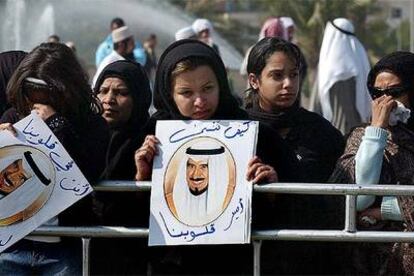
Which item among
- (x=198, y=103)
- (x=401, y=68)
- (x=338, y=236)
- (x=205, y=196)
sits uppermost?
(x=401, y=68)

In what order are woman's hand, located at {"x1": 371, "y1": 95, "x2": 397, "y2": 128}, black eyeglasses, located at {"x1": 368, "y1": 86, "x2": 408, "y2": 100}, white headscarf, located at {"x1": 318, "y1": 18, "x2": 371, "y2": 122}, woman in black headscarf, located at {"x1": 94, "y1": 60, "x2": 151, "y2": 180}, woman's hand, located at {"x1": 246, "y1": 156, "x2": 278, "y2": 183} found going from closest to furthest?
woman's hand, located at {"x1": 246, "y1": 156, "x2": 278, "y2": 183} → woman's hand, located at {"x1": 371, "y1": 95, "x2": 397, "y2": 128} → black eyeglasses, located at {"x1": 368, "y1": 86, "x2": 408, "y2": 100} → woman in black headscarf, located at {"x1": 94, "y1": 60, "x2": 151, "y2": 180} → white headscarf, located at {"x1": 318, "y1": 18, "x2": 371, "y2": 122}

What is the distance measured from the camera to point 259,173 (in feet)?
14.6

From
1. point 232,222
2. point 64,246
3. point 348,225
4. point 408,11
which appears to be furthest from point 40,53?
point 408,11

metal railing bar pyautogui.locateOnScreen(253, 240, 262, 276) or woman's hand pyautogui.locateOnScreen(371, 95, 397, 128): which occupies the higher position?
woman's hand pyautogui.locateOnScreen(371, 95, 397, 128)

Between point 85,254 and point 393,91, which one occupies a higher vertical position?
point 393,91

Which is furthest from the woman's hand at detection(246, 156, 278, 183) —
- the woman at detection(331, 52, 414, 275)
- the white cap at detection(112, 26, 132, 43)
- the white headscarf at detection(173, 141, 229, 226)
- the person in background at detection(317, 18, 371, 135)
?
the white cap at detection(112, 26, 132, 43)

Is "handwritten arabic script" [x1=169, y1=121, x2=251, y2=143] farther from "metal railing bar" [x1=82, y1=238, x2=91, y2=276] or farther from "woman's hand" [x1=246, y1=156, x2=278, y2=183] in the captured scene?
"metal railing bar" [x1=82, y1=238, x2=91, y2=276]

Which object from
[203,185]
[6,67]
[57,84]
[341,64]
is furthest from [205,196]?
[341,64]

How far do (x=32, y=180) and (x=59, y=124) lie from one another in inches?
10.9

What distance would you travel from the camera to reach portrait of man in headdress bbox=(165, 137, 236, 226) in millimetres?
4496

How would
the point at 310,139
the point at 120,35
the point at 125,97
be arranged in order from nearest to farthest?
the point at 310,139 < the point at 125,97 < the point at 120,35

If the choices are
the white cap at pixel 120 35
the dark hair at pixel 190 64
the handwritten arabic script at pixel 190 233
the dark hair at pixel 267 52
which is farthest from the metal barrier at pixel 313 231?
the white cap at pixel 120 35

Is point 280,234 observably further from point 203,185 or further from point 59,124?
point 59,124

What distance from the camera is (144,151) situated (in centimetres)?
458
